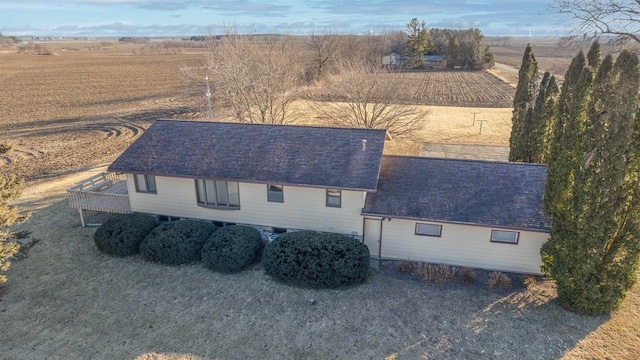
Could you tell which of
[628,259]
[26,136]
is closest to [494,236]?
[628,259]

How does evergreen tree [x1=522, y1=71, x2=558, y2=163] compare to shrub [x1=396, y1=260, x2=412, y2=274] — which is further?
evergreen tree [x1=522, y1=71, x2=558, y2=163]

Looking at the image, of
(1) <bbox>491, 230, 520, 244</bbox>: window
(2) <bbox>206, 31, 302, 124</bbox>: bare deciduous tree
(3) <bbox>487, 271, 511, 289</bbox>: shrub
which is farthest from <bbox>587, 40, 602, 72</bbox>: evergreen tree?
(2) <bbox>206, 31, 302, 124</bbox>: bare deciduous tree

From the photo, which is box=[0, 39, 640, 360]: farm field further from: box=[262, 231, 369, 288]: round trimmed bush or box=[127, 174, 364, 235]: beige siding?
box=[127, 174, 364, 235]: beige siding

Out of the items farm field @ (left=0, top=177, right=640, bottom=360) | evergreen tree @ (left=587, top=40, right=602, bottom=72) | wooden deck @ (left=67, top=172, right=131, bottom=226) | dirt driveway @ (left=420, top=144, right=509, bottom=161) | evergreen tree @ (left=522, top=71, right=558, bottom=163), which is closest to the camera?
farm field @ (left=0, top=177, right=640, bottom=360)

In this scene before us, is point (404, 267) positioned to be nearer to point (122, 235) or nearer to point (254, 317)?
point (254, 317)

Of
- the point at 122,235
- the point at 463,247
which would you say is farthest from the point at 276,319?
the point at 122,235

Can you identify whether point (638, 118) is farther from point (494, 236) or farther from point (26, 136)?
point (26, 136)
